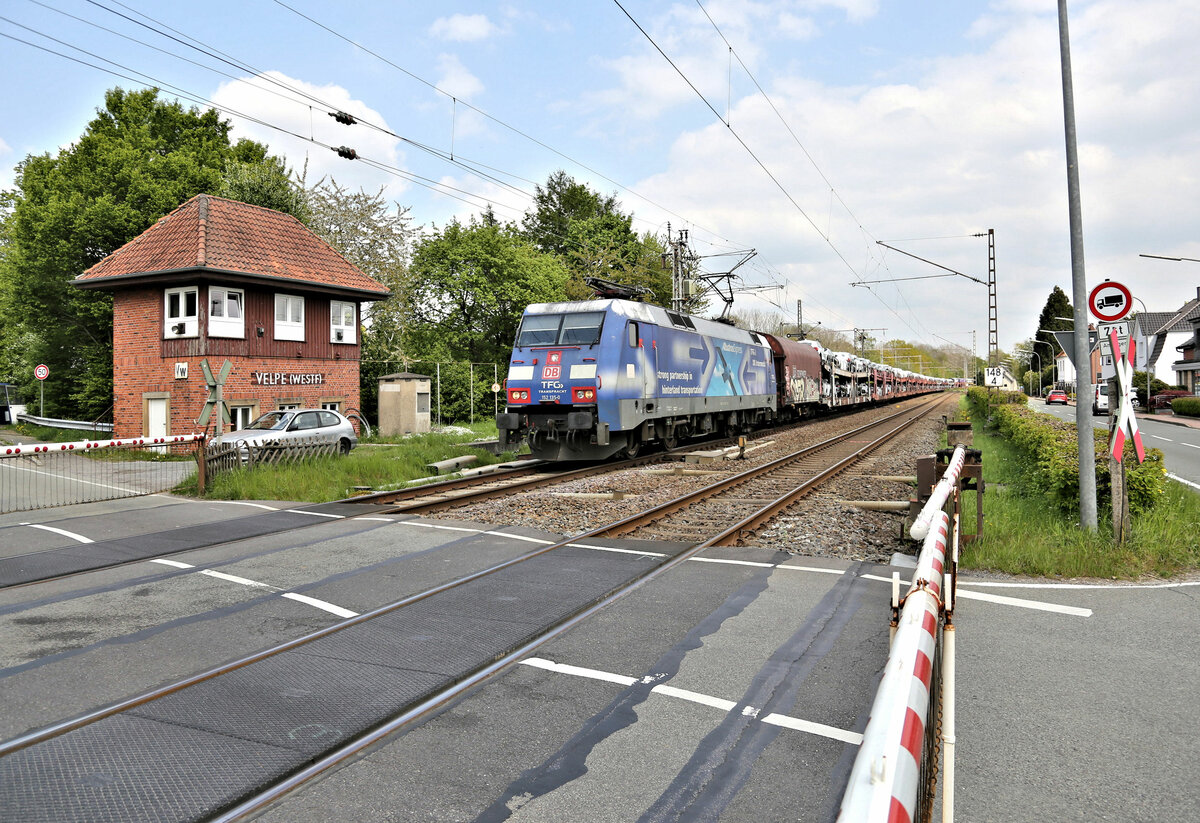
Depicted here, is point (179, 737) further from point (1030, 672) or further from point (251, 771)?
point (1030, 672)

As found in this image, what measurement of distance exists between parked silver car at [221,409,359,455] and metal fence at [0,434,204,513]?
1160 mm

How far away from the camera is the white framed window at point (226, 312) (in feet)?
71.4

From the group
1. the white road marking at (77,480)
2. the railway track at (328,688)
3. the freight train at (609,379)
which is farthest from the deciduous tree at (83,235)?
the railway track at (328,688)

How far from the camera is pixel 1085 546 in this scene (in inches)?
294

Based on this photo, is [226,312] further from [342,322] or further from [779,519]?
[779,519]

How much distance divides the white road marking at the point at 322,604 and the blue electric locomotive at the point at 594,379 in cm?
883

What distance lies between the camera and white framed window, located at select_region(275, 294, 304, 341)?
2353 cm

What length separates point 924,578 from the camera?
295cm

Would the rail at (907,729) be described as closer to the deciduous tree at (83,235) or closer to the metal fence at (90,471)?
the metal fence at (90,471)

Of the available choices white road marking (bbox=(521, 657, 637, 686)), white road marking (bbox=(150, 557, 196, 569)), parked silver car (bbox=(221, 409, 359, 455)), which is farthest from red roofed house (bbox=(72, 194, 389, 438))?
white road marking (bbox=(521, 657, 637, 686))

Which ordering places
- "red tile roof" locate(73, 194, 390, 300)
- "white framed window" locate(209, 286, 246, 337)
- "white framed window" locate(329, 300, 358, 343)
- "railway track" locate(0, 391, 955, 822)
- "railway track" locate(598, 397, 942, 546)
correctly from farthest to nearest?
"white framed window" locate(329, 300, 358, 343) → "red tile roof" locate(73, 194, 390, 300) → "white framed window" locate(209, 286, 246, 337) → "railway track" locate(598, 397, 942, 546) → "railway track" locate(0, 391, 955, 822)

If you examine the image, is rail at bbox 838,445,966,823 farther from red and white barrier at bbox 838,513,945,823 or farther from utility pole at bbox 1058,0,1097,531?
utility pole at bbox 1058,0,1097,531

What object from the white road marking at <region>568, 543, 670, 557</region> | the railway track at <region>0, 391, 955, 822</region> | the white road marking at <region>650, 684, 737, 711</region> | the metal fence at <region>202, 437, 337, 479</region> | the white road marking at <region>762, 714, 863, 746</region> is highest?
the metal fence at <region>202, 437, 337, 479</region>

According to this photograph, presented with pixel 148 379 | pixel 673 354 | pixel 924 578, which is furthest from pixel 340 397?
pixel 924 578
